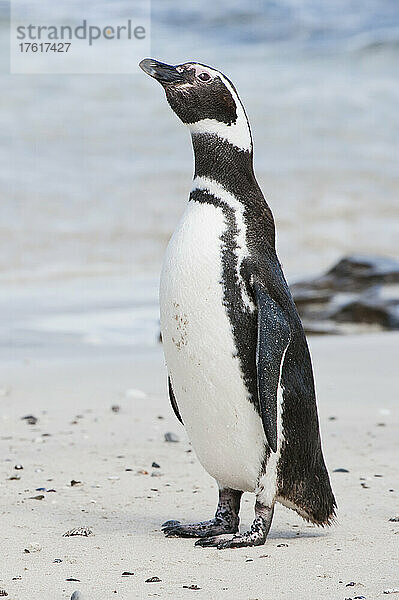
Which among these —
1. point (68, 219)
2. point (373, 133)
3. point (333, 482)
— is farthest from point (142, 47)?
point (333, 482)

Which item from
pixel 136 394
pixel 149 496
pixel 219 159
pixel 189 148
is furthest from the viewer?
pixel 189 148

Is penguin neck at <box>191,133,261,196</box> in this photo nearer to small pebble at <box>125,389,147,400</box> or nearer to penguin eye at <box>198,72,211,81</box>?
penguin eye at <box>198,72,211,81</box>

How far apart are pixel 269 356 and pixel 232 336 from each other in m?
0.15

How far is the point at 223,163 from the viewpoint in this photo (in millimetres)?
3562

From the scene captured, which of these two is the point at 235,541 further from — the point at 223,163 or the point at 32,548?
the point at 223,163

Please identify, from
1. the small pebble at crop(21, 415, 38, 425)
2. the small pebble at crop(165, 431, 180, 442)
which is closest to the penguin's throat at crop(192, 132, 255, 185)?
the small pebble at crop(165, 431, 180, 442)

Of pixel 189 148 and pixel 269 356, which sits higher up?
pixel 189 148

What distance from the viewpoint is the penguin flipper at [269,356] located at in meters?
3.34

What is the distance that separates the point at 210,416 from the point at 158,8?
30.0m

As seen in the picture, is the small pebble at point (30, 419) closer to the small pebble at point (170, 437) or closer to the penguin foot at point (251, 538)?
the small pebble at point (170, 437)

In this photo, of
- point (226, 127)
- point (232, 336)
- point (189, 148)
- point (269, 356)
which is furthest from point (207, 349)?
point (189, 148)

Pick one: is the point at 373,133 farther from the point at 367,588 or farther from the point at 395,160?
the point at 367,588

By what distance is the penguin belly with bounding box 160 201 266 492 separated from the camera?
11.2 feet

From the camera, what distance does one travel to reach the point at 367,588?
2.91m
